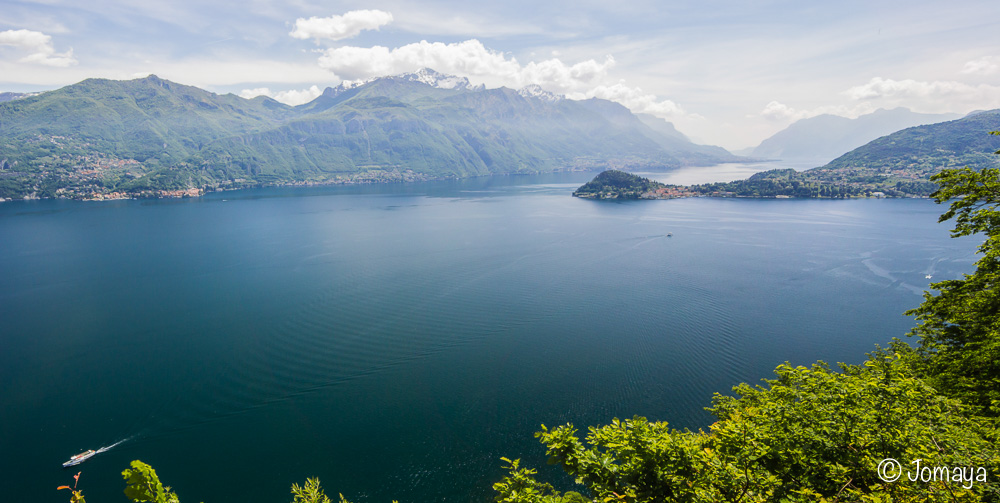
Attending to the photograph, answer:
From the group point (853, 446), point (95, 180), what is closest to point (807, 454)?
point (853, 446)

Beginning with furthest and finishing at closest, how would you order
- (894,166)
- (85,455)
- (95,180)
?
(95,180), (894,166), (85,455)

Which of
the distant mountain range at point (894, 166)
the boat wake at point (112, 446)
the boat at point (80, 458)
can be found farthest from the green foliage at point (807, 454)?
the distant mountain range at point (894, 166)

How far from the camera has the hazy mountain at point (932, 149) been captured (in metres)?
135

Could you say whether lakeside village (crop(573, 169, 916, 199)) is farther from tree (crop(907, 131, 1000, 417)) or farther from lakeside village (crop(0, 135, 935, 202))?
tree (crop(907, 131, 1000, 417))

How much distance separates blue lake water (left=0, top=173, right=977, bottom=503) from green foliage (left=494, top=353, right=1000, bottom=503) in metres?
9.44

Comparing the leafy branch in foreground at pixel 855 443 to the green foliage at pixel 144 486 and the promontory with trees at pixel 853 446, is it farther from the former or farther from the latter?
the green foliage at pixel 144 486

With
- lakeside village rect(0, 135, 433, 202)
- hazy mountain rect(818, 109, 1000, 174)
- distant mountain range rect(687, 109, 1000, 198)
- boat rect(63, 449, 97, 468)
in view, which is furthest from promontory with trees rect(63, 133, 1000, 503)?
lakeside village rect(0, 135, 433, 202)

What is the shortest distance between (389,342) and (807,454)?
83.3 ft

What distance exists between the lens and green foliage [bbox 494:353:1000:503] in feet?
24.0

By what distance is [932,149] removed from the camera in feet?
506

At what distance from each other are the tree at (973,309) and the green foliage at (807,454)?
2.24m

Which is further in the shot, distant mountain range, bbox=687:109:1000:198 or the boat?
distant mountain range, bbox=687:109:1000:198

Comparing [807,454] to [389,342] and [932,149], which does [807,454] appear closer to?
[389,342]

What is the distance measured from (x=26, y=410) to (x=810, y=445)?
35.4 m
